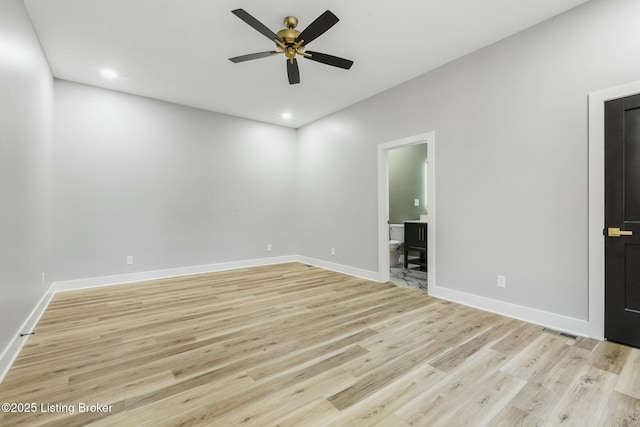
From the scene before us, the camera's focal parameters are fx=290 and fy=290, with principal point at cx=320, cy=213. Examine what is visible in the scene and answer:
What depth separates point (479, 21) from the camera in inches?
108

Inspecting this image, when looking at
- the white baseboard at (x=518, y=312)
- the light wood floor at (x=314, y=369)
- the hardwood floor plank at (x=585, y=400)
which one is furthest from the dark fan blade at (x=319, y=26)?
the white baseboard at (x=518, y=312)

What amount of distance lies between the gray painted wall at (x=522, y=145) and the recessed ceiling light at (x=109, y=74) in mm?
3728

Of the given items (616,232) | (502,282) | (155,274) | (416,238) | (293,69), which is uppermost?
(293,69)

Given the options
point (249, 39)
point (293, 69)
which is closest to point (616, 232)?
point (293, 69)

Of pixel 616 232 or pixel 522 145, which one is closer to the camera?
pixel 616 232

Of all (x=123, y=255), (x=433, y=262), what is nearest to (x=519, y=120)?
(x=433, y=262)

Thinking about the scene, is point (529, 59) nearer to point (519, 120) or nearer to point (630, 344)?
point (519, 120)

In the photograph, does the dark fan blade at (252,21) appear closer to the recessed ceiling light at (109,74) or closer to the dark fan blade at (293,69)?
the dark fan blade at (293,69)

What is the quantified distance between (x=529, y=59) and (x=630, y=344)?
104 inches

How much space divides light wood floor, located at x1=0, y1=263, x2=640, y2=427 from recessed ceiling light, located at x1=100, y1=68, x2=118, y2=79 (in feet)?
9.56

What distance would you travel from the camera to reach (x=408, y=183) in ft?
21.3

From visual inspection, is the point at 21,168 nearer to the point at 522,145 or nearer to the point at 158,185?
the point at 158,185

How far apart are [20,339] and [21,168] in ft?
4.71

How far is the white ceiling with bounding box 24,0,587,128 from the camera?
8.39 feet
